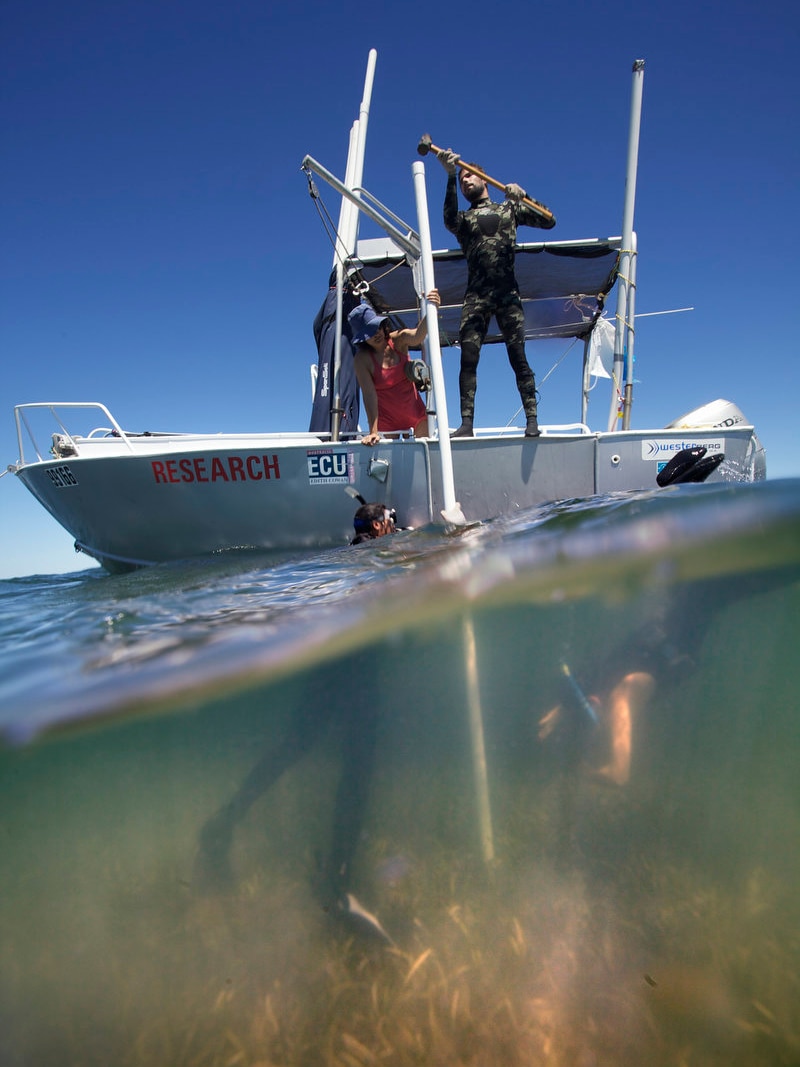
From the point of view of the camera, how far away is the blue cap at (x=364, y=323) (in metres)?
5.05

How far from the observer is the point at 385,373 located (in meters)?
5.62

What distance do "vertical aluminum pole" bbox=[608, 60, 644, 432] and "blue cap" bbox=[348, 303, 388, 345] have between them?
8.97 feet

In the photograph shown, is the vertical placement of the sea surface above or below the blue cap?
below

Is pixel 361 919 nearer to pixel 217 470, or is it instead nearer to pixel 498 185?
pixel 217 470

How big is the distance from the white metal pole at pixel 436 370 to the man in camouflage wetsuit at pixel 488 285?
0.33 meters

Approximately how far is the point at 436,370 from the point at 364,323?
1357 millimetres

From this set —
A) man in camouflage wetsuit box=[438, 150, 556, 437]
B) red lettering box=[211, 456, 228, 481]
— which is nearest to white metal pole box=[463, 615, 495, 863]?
man in camouflage wetsuit box=[438, 150, 556, 437]

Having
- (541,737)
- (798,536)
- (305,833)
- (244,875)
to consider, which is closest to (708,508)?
(798,536)

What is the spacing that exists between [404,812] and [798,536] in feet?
4.93

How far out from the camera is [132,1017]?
1.02 meters

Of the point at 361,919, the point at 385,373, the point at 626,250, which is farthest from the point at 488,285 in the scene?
the point at 361,919

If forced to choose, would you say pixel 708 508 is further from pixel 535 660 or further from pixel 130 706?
pixel 130 706

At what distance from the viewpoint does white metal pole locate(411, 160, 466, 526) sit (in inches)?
159

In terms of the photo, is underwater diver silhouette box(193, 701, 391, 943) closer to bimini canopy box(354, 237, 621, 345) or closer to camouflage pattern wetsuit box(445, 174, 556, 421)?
camouflage pattern wetsuit box(445, 174, 556, 421)
